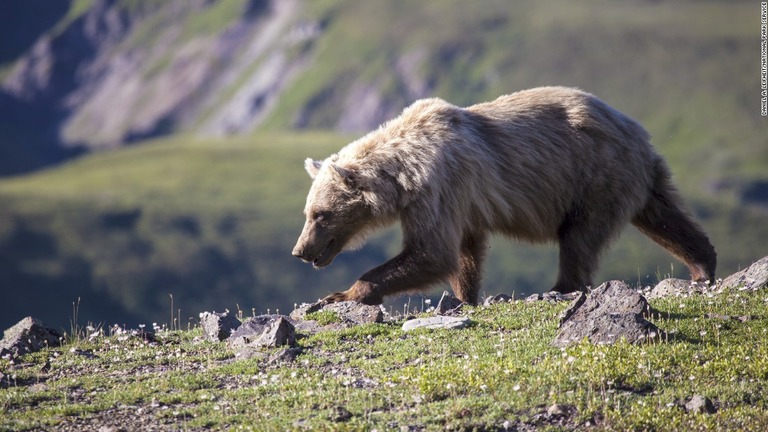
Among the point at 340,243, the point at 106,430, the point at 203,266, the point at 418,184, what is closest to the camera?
the point at 106,430

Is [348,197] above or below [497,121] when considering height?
below

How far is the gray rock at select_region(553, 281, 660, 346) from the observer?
394 inches

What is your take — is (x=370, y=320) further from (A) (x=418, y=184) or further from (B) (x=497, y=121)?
(B) (x=497, y=121)

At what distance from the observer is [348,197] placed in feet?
46.4

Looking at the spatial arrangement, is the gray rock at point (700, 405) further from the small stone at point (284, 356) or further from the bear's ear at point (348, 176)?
the bear's ear at point (348, 176)

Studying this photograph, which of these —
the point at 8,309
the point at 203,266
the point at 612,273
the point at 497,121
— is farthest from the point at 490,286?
the point at 497,121

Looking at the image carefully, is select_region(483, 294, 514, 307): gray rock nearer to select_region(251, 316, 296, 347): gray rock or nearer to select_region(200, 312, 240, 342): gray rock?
select_region(251, 316, 296, 347): gray rock

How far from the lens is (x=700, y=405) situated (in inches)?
336

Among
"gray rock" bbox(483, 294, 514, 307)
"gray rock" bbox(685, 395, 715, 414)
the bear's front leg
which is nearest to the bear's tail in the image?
"gray rock" bbox(483, 294, 514, 307)

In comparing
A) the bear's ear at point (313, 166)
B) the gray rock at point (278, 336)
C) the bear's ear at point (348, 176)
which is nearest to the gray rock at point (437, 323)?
the gray rock at point (278, 336)

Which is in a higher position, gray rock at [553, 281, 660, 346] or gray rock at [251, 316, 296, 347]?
gray rock at [251, 316, 296, 347]

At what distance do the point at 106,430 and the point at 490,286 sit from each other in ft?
446

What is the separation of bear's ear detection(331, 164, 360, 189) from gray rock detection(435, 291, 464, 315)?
7.59 ft

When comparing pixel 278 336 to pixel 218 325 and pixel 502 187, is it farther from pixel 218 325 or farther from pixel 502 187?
pixel 502 187
